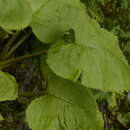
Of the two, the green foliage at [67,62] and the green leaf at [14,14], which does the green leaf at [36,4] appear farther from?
the green leaf at [14,14]

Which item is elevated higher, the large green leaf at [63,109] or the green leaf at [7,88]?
the green leaf at [7,88]

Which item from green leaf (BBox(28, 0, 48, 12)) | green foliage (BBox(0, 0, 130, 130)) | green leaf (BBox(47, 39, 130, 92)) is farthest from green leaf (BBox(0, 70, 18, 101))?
green leaf (BBox(28, 0, 48, 12))

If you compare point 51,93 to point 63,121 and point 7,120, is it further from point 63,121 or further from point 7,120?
point 7,120

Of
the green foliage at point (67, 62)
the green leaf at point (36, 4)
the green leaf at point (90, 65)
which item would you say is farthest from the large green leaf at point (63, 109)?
the green leaf at point (36, 4)

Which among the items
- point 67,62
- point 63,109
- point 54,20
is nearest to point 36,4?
point 54,20

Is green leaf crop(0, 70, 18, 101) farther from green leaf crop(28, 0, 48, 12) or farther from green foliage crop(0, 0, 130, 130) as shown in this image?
green leaf crop(28, 0, 48, 12)

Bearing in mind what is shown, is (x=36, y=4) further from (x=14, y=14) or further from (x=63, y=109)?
(x=63, y=109)
